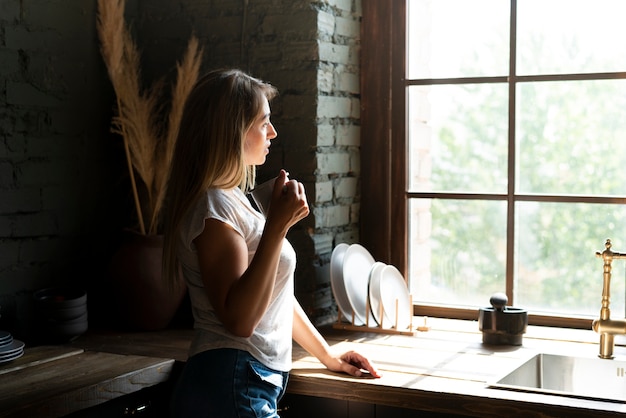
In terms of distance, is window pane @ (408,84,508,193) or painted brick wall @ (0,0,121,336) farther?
window pane @ (408,84,508,193)

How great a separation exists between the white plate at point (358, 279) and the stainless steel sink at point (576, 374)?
568mm

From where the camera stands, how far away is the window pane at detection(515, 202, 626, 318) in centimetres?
299

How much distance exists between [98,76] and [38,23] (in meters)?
0.32

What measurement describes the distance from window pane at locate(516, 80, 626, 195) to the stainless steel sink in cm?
62

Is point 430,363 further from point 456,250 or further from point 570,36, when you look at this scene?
point 570,36

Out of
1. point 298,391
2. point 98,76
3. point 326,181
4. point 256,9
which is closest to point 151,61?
point 98,76

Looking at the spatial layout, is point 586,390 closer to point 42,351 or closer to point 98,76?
point 42,351

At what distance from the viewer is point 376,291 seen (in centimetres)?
300

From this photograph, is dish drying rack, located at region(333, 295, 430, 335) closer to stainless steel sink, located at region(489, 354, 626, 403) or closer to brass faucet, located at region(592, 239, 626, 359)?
stainless steel sink, located at region(489, 354, 626, 403)

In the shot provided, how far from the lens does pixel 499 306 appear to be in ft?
9.25

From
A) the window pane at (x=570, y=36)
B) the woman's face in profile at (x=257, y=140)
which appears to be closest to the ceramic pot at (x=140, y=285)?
the woman's face in profile at (x=257, y=140)

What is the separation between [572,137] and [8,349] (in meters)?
1.91

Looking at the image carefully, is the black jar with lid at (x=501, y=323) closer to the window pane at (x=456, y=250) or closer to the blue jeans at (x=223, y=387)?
the window pane at (x=456, y=250)

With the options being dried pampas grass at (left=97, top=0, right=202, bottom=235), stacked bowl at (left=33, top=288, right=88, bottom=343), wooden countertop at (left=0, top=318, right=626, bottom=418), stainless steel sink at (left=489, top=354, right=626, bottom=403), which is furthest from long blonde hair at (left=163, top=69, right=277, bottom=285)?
stainless steel sink at (left=489, top=354, right=626, bottom=403)
